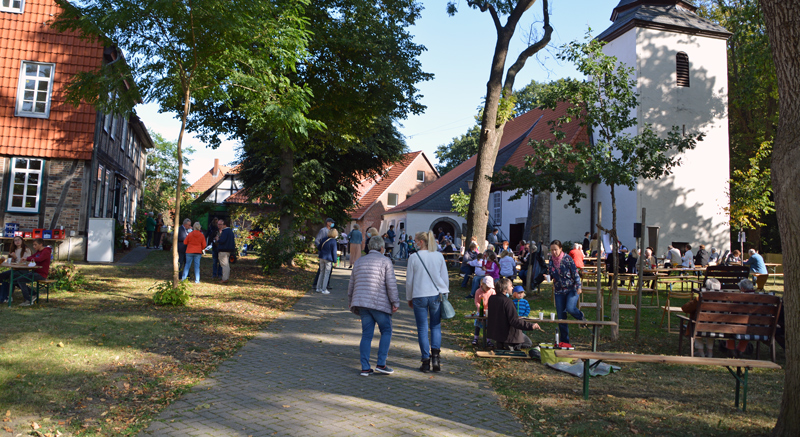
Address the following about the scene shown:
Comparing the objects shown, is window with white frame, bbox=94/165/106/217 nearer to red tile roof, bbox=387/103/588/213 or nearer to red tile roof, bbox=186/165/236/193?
red tile roof, bbox=387/103/588/213

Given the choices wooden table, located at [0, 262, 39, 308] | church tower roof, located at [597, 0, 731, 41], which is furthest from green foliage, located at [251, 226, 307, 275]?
church tower roof, located at [597, 0, 731, 41]

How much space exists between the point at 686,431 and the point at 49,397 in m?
5.74

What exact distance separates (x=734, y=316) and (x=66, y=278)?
41.1 ft

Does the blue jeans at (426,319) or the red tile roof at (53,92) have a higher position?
the red tile roof at (53,92)

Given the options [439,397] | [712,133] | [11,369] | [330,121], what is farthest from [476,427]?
[712,133]

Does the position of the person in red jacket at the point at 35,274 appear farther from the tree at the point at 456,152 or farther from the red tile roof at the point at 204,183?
the red tile roof at the point at 204,183

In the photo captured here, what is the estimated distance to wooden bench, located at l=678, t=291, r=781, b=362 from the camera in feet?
24.8

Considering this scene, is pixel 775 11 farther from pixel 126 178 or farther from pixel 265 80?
pixel 126 178

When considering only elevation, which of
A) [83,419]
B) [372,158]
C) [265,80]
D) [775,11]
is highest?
[372,158]

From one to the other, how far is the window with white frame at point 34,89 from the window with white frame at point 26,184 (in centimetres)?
157

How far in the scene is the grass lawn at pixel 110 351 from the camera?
500cm

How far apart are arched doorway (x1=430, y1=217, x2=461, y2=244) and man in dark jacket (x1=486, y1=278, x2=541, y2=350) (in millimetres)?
32800

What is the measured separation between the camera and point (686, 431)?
5.07 metres

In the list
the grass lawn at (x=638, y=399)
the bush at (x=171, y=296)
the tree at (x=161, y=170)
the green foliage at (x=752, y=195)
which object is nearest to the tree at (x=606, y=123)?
the grass lawn at (x=638, y=399)
